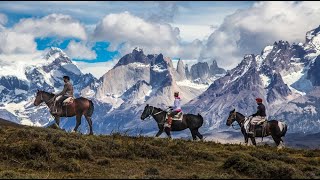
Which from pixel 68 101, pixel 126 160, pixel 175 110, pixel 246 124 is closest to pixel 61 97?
pixel 68 101

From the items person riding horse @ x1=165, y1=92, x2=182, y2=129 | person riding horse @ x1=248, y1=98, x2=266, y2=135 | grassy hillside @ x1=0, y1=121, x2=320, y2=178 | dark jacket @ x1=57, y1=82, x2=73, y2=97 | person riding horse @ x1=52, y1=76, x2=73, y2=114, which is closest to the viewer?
grassy hillside @ x1=0, y1=121, x2=320, y2=178

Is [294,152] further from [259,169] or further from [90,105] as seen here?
[90,105]

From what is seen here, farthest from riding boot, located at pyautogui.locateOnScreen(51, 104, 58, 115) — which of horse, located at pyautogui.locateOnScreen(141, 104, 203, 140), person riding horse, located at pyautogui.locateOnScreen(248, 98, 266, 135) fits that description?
person riding horse, located at pyautogui.locateOnScreen(248, 98, 266, 135)

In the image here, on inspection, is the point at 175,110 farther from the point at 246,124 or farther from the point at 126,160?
the point at 126,160

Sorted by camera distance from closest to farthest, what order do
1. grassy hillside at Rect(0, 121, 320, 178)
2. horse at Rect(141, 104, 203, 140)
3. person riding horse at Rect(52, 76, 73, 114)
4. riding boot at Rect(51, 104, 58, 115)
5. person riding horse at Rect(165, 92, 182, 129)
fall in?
1. grassy hillside at Rect(0, 121, 320, 178)
2. person riding horse at Rect(165, 92, 182, 129)
3. horse at Rect(141, 104, 203, 140)
4. person riding horse at Rect(52, 76, 73, 114)
5. riding boot at Rect(51, 104, 58, 115)

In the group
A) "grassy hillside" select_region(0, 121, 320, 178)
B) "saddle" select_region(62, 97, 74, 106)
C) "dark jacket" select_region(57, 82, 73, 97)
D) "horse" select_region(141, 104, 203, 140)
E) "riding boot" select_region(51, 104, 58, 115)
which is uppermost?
"dark jacket" select_region(57, 82, 73, 97)

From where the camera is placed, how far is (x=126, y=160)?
3103 cm

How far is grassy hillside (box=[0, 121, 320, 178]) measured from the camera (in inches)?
1040

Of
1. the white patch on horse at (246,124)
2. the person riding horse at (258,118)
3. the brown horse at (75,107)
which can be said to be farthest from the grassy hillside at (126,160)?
the brown horse at (75,107)

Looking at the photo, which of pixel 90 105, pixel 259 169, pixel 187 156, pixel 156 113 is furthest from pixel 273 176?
pixel 90 105

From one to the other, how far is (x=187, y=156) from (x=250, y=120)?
1428 cm

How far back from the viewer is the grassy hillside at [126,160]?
86.6 feet

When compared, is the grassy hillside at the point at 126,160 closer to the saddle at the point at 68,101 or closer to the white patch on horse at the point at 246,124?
the white patch on horse at the point at 246,124

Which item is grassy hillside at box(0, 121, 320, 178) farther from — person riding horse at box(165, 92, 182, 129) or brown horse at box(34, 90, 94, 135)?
brown horse at box(34, 90, 94, 135)
